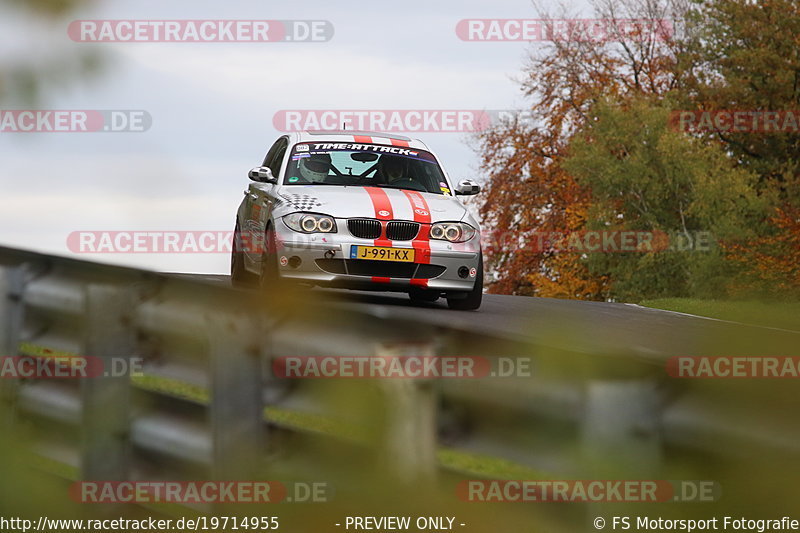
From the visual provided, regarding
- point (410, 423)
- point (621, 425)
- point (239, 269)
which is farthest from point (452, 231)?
point (621, 425)

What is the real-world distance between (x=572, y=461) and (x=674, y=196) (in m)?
37.2

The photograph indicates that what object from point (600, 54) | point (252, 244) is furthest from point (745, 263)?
point (252, 244)

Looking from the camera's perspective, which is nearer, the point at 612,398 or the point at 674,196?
the point at 612,398

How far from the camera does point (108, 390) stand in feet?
13.5

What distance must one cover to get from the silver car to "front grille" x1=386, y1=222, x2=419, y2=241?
0.01 meters

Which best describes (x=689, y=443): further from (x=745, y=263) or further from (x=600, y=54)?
(x=600, y=54)

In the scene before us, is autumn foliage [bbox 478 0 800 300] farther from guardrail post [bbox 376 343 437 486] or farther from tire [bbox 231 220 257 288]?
guardrail post [bbox 376 343 437 486]

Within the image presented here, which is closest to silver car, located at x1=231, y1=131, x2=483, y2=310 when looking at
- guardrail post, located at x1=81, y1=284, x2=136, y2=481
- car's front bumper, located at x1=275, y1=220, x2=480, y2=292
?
car's front bumper, located at x1=275, y1=220, x2=480, y2=292

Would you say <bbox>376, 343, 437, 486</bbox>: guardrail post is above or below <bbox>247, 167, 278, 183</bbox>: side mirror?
below

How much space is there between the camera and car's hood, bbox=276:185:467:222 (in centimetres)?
1137

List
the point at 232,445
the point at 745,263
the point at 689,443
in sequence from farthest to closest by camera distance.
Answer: the point at 745,263 → the point at 232,445 → the point at 689,443

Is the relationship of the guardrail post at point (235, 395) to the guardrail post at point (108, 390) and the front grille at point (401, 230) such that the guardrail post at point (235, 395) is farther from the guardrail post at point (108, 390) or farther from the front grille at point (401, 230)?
the front grille at point (401, 230)

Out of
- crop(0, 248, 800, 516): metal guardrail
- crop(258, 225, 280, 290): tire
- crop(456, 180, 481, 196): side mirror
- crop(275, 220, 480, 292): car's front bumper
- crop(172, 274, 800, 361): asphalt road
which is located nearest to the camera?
crop(172, 274, 800, 361): asphalt road

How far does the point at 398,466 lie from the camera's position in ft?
7.83
